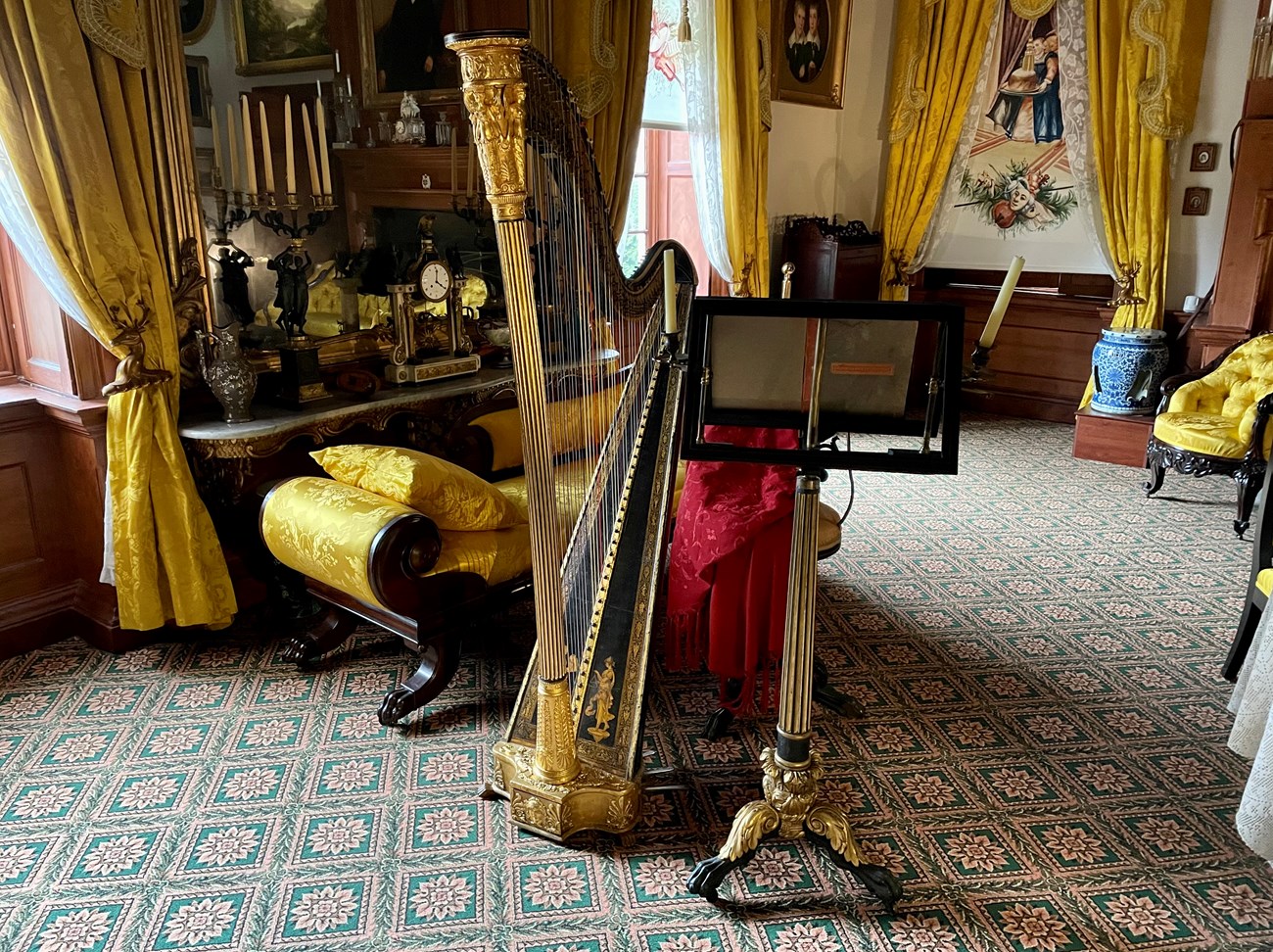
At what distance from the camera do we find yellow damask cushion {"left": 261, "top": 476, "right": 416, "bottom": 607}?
2.56 metres

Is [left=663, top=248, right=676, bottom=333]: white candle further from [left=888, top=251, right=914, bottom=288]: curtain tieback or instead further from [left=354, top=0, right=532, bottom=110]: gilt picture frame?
[left=888, top=251, right=914, bottom=288]: curtain tieback

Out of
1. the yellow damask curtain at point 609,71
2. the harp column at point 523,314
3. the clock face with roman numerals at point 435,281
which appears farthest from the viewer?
the yellow damask curtain at point 609,71

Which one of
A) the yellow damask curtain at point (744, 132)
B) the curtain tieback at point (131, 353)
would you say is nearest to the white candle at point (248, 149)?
the curtain tieback at point (131, 353)

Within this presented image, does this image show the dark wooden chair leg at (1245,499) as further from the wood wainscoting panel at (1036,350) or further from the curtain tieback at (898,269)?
the curtain tieback at (898,269)

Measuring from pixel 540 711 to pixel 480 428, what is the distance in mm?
1654

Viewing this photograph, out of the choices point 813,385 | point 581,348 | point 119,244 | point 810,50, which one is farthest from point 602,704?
point 810,50

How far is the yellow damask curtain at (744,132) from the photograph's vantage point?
4.94 meters

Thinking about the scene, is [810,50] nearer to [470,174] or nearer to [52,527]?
[470,174]

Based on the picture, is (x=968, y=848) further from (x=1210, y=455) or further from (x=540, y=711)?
(x=1210, y=455)

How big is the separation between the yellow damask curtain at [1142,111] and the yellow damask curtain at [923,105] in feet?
2.48

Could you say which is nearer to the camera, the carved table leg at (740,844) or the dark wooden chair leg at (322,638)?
the carved table leg at (740,844)

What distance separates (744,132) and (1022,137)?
7.56 ft

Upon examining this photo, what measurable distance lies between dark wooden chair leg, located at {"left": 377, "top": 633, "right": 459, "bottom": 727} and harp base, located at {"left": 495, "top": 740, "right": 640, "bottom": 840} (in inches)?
22.7

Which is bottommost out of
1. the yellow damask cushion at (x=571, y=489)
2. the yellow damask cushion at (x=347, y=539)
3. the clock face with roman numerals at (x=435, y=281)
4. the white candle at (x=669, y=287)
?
the yellow damask cushion at (x=347, y=539)
